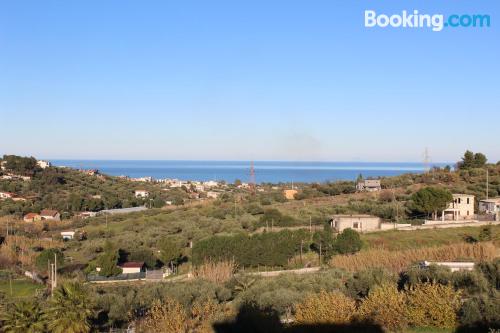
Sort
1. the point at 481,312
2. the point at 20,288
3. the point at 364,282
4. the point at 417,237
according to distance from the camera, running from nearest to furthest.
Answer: the point at 481,312 < the point at 364,282 < the point at 20,288 < the point at 417,237

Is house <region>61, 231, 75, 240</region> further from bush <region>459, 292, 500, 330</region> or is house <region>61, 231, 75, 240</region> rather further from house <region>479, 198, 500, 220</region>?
bush <region>459, 292, 500, 330</region>

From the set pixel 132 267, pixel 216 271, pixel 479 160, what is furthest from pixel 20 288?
pixel 479 160

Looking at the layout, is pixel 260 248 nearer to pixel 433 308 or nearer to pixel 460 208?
pixel 433 308

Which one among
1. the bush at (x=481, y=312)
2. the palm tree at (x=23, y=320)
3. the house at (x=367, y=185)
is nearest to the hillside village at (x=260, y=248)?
the bush at (x=481, y=312)

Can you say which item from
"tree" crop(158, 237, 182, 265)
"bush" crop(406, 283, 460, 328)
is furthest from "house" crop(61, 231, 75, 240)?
"bush" crop(406, 283, 460, 328)

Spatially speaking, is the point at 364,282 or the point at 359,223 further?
the point at 359,223
